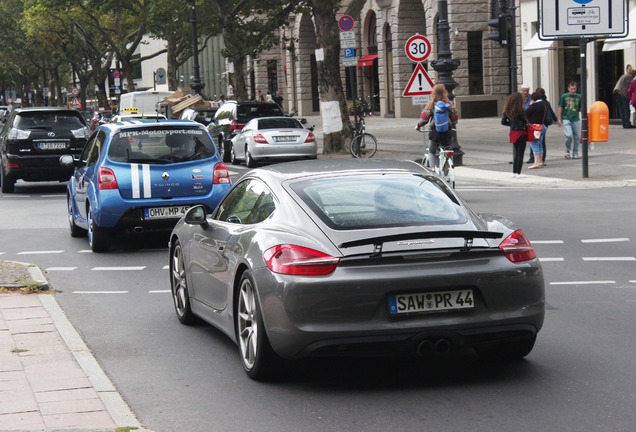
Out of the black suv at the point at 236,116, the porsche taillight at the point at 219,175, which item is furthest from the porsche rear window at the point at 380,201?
the black suv at the point at 236,116

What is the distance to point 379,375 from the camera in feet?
21.7

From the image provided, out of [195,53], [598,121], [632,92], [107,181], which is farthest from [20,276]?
[195,53]

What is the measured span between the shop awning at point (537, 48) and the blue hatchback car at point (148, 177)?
87.7 ft

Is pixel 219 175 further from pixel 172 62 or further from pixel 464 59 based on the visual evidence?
pixel 172 62

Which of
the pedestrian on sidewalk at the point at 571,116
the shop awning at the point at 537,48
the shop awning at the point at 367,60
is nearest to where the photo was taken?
the pedestrian on sidewalk at the point at 571,116

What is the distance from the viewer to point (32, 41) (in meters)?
71.1

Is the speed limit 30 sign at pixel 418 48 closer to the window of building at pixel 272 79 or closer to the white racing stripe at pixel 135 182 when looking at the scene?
the white racing stripe at pixel 135 182

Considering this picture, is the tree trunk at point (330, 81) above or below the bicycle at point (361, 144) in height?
above

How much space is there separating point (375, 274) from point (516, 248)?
0.91 metres

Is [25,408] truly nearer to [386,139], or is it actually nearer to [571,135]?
[571,135]

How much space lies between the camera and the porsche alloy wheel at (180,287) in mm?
8422

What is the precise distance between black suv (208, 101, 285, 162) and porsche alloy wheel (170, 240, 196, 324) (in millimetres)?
22860

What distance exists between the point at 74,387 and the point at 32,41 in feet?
224

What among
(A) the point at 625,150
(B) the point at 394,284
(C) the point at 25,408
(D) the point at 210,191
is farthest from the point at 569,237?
(A) the point at 625,150
